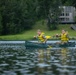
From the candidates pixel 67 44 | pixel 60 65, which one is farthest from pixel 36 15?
pixel 60 65

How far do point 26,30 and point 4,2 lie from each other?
26.4ft

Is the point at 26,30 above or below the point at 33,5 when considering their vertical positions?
below

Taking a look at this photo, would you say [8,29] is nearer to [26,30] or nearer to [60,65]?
[26,30]

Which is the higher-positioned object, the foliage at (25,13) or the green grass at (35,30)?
the foliage at (25,13)

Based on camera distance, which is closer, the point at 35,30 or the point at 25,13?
the point at 25,13

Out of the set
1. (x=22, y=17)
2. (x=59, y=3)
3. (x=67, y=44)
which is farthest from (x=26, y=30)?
(x=67, y=44)

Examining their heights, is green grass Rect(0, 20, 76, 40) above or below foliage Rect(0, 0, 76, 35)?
below

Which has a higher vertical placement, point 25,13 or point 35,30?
point 25,13

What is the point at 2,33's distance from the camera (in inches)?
2977

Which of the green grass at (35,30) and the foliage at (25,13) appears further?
the foliage at (25,13)

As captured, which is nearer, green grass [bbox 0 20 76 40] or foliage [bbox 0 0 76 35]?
green grass [bbox 0 20 76 40]

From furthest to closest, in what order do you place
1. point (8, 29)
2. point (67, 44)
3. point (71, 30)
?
1. point (71, 30)
2. point (8, 29)
3. point (67, 44)

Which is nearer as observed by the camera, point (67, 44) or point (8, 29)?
point (67, 44)

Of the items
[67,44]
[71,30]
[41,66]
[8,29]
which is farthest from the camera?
[71,30]
